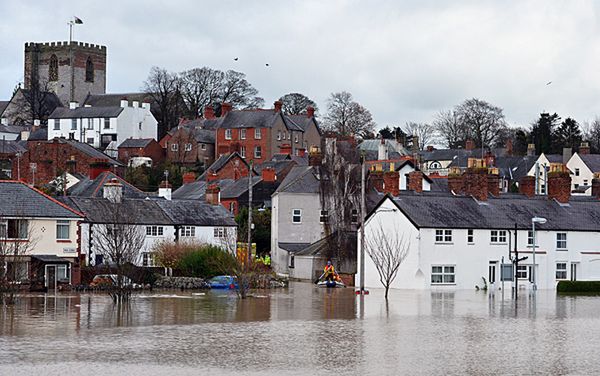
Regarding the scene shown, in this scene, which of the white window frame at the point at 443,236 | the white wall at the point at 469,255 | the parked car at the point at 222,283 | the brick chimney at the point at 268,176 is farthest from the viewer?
the brick chimney at the point at 268,176

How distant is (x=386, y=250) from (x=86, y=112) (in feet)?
262

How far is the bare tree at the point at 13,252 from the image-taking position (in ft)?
162

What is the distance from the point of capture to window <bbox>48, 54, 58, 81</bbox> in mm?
162125

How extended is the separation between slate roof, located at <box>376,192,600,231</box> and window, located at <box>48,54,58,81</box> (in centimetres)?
10445

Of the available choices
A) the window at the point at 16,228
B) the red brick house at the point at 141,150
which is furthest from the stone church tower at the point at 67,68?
the window at the point at 16,228

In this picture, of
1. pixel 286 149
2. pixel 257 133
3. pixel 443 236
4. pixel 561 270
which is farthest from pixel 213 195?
pixel 257 133

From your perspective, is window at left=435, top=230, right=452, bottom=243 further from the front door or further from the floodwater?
the front door

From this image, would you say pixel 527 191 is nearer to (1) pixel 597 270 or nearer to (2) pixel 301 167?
(1) pixel 597 270

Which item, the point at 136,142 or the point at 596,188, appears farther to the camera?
the point at 136,142

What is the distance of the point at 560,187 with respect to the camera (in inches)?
2844

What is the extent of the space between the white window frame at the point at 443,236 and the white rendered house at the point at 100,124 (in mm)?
74428

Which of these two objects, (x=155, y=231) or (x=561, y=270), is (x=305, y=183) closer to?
(x=155, y=231)

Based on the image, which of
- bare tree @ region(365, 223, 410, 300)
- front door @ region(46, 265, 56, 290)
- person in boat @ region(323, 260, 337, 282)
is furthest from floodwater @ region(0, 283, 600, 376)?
person in boat @ region(323, 260, 337, 282)

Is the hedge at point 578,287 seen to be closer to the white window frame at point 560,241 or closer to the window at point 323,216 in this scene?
the white window frame at point 560,241
